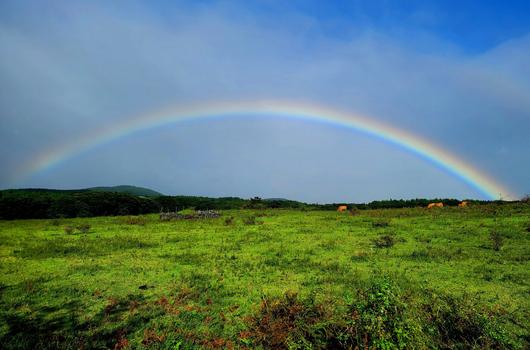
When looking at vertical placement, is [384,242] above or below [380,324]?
above

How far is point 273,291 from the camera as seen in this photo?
36.0 feet

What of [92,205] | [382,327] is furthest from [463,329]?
[92,205]

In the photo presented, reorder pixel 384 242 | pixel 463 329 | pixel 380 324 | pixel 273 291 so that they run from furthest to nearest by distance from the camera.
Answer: pixel 384 242
pixel 273 291
pixel 463 329
pixel 380 324

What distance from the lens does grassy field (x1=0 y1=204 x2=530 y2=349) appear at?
7.18m

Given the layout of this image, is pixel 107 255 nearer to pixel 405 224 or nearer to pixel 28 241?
pixel 28 241

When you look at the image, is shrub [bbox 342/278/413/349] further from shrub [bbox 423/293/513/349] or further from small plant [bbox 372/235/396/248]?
small plant [bbox 372/235/396/248]

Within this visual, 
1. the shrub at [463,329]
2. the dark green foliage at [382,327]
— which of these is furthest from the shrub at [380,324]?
the shrub at [463,329]

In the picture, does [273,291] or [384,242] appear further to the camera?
[384,242]

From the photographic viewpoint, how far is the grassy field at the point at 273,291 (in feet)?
23.6

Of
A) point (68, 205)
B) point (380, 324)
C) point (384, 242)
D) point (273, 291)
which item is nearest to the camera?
point (380, 324)

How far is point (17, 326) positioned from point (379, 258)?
1373cm

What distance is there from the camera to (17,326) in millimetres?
8508

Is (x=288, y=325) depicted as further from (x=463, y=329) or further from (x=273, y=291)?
(x=463, y=329)

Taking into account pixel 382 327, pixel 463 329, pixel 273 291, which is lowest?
pixel 273 291
